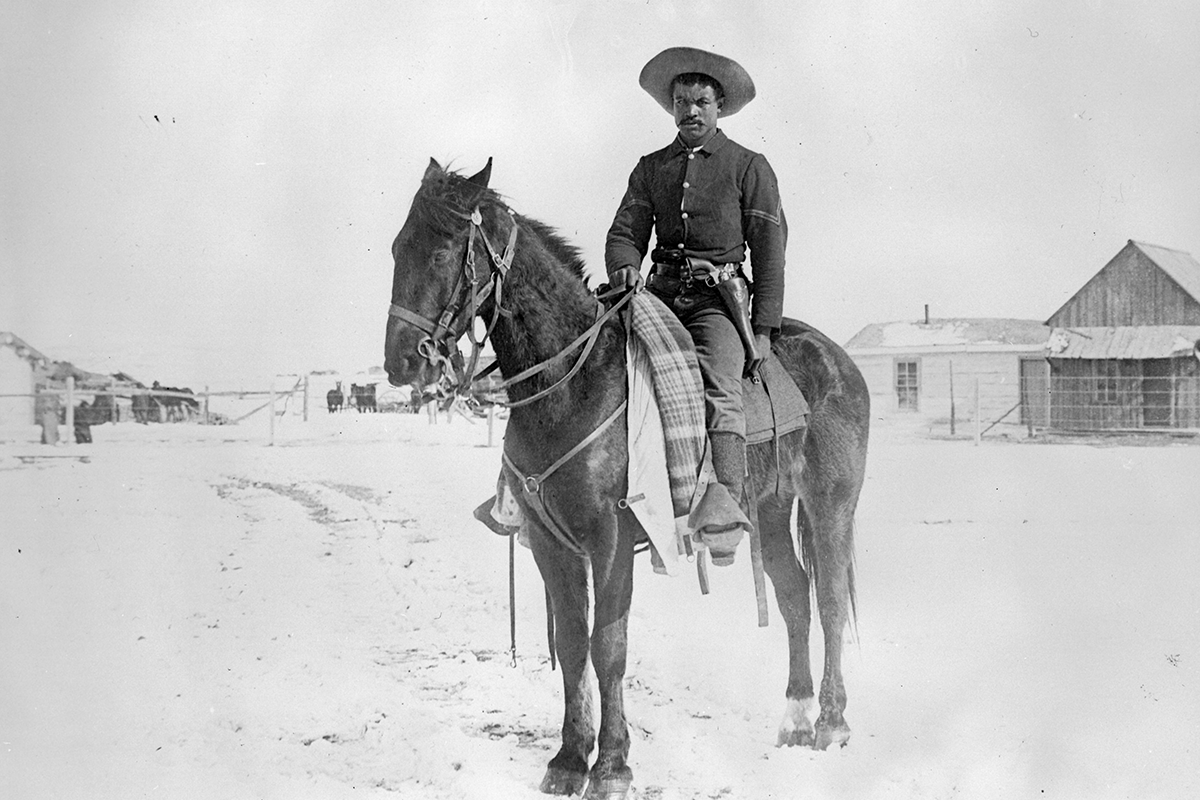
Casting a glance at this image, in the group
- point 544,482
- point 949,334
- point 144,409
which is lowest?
point 544,482

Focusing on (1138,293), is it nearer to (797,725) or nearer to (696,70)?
(696,70)

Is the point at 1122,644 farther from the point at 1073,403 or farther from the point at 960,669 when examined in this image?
the point at 1073,403

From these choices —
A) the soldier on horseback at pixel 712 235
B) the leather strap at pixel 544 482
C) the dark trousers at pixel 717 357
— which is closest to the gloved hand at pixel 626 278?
the soldier on horseback at pixel 712 235

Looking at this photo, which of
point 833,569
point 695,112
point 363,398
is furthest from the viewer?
point 363,398

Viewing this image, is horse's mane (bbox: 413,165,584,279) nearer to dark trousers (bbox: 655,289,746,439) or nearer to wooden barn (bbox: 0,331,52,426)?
dark trousers (bbox: 655,289,746,439)

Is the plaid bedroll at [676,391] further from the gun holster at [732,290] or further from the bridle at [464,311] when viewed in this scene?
the bridle at [464,311]

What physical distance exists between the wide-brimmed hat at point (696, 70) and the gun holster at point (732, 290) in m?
0.74

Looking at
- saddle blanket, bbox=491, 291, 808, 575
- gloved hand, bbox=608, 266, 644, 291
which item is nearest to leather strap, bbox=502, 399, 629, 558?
saddle blanket, bbox=491, 291, 808, 575

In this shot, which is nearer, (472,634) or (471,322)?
(471,322)

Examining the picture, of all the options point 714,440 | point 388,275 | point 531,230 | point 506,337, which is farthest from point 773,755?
point 388,275

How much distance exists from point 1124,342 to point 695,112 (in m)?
3.67

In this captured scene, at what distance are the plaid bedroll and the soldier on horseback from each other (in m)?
0.09

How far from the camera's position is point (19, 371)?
499 centimetres

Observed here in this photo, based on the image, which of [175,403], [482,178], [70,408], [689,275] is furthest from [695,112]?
[70,408]
